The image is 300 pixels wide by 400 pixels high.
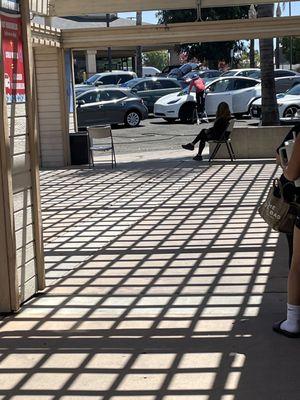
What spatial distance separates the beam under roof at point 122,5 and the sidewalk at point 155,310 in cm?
441

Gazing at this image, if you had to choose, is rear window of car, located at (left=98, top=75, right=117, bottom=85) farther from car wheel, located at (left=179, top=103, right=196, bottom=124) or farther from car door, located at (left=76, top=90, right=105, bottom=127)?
car wheel, located at (left=179, top=103, right=196, bottom=124)

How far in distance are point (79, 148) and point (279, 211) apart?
10.5 m

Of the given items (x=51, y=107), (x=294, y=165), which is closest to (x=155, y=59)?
(x=51, y=107)

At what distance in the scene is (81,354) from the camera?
15.4ft

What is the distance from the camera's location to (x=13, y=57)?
18.4ft

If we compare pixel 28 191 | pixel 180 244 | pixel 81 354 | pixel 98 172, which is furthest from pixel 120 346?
pixel 98 172

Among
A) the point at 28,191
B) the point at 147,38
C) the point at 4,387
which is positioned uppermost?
the point at 147,38

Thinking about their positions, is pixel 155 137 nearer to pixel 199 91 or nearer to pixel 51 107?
pixel 199 91

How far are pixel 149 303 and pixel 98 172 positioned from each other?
27.8 feet

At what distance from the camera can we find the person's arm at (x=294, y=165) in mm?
4551

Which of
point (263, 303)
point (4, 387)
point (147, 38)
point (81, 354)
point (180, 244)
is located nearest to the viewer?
point (4, 387)

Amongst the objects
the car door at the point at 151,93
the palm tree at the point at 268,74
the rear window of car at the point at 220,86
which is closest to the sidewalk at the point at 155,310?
the palm tree at the point at 268,74

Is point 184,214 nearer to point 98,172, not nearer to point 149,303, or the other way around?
point 149,303

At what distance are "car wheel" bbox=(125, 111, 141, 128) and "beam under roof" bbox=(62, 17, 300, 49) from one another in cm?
973
